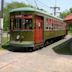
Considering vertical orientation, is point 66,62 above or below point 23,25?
below

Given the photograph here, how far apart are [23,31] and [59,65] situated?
7.11 meters

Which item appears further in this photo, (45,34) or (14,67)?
(45,34)

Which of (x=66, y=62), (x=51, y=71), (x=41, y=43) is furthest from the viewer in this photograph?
(x=41, y=43)

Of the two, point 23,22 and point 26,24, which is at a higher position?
point 23,22

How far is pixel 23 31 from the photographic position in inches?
853

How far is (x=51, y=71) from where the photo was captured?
43.7ft

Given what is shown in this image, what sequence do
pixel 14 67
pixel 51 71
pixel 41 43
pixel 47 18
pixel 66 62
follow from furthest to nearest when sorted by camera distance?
1. pixel 47 18
2. pixel 41 43
3. pixel 66 62
4. pixel 14 67
5. pixel 51 71

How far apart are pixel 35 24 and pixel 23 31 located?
3.27 ft

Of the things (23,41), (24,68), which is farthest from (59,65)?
(23,41)

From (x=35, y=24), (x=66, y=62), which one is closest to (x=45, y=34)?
(x=35, y=24)

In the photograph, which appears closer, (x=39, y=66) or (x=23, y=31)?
(x=39, y=66)

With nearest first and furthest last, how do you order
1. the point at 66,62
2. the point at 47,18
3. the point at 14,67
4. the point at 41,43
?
the point at 14,67 → the point at 66,62 → the point at 41,43 → the point at 47,18

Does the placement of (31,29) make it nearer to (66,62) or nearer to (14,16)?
(14,16)

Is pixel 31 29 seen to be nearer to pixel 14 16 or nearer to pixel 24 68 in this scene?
pixel 14 16
